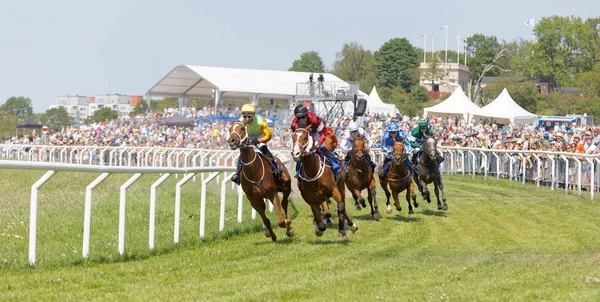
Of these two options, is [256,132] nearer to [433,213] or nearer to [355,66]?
[433,213]

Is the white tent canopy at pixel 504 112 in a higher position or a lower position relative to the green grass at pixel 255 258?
higher

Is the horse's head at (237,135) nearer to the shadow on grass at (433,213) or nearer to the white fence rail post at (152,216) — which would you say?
the white fence rail post at (152,216)

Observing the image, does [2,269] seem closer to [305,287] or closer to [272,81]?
[305,287]

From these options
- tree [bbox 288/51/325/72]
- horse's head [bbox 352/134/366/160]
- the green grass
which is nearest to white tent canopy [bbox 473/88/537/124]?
horse's head [bbox 352/134/366/160]

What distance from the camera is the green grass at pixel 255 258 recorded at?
838 cm

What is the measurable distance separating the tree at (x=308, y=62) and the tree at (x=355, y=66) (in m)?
55.9

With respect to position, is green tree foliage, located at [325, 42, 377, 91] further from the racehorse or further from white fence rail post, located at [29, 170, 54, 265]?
white fence rail post, located at [29, 170, 54, 265]

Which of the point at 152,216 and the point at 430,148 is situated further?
the point at 430,148

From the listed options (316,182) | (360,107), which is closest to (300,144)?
(316,182)

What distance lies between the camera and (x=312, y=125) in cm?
1397

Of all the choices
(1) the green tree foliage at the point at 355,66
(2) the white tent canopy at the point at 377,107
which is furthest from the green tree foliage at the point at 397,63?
(2) the white tent canopy at the point at 377,107

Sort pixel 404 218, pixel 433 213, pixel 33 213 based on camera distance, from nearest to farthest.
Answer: pixel 33 213
pixel 404 218
pixel 433 213

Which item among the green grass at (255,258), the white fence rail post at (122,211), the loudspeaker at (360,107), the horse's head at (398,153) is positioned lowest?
the green grass at (255,258)

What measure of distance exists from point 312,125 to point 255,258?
3245 millimetres
